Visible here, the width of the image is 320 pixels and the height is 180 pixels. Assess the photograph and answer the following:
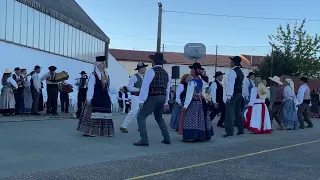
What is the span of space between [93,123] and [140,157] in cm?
226

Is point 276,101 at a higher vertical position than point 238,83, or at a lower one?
lower

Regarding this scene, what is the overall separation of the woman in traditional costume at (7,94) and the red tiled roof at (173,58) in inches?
2240

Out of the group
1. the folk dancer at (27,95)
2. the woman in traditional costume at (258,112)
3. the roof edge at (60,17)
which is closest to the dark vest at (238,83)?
the woman in traditional costume at (258,112)

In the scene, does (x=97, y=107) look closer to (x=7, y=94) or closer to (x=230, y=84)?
(x=230, y=84)

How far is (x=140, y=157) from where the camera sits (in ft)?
24.6

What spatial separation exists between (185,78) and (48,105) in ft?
18.5

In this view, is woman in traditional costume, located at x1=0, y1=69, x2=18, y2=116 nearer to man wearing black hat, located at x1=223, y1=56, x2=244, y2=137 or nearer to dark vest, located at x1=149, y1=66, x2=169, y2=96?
dark vest, located at x1=149, y1=66, x2=169, y2=96

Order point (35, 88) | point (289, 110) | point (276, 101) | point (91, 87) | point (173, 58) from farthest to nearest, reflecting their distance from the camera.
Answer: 1. point (173, 58)
2. point (289, 110)
3. point (35, 88)
4. point (276, 101)
5. point (91, 87)

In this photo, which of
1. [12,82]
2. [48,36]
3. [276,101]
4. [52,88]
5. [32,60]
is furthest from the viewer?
[48,36]

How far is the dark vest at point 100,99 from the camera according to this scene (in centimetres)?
930

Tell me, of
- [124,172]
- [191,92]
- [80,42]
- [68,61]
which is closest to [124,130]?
[191,92]

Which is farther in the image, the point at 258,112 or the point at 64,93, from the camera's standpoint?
the point at 64,93

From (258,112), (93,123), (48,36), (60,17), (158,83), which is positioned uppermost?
(60,17)

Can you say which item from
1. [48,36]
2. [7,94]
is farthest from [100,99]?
[48,36]
